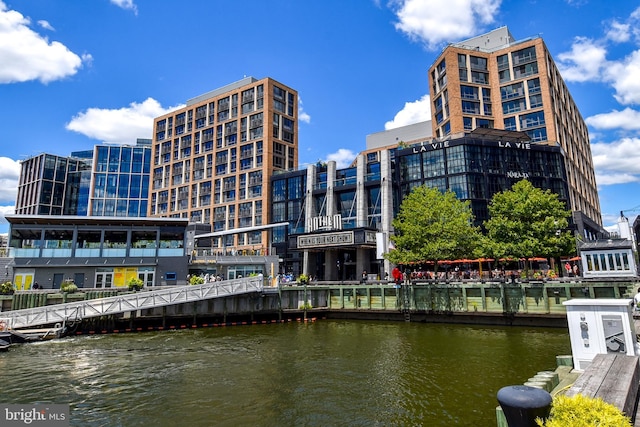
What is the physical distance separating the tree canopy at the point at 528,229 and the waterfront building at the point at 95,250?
36973mm

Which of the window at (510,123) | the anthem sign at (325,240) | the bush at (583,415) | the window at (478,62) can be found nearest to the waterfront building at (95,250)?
the anthem sign at (325,240)

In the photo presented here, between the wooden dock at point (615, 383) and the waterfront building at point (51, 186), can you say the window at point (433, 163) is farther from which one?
the waterfront building at point (51, 186)

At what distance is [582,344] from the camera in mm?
9500

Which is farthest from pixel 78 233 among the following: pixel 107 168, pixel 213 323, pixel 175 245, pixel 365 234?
pixel 107 168

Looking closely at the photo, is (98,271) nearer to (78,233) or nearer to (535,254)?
(78,233)

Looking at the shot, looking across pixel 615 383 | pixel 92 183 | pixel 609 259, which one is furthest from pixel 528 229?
pixel 92 183

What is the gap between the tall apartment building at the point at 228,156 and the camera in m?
82.1

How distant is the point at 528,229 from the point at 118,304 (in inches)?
1574

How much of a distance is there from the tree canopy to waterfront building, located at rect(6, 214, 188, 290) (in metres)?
37.0

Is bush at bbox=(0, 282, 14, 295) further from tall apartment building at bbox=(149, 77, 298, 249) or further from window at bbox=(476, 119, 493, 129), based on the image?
window at bbox=(476, 119, 493, 129)

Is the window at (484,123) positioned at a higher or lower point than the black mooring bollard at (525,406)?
higher

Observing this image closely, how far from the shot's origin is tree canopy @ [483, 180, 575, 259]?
3869cm

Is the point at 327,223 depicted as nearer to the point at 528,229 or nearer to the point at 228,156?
the point at 528,229

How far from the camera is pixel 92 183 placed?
4717 inches
